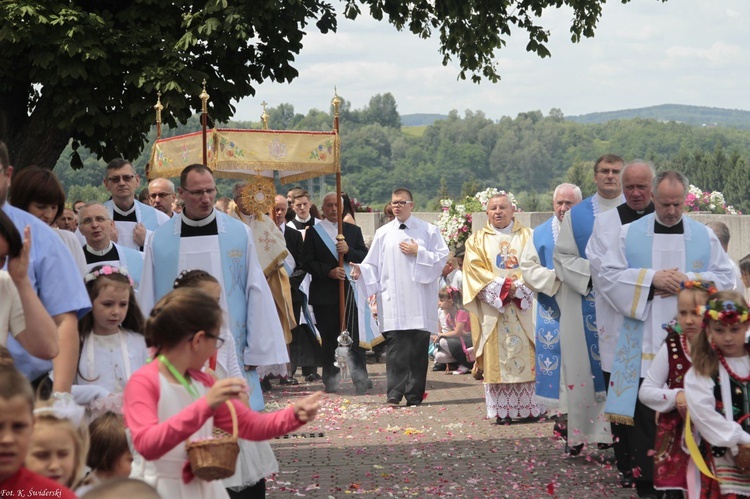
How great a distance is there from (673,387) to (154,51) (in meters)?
10.2

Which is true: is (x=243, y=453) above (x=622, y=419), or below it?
above

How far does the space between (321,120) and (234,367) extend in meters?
151

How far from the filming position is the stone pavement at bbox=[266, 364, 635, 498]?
906 centimetres

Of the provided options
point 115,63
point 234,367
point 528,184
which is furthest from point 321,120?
point 234,367

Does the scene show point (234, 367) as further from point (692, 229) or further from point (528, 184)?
point (528, 184)

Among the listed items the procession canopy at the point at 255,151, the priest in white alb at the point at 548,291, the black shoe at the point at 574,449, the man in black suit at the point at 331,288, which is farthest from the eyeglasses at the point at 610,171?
the man in black suit at the point at 331,288

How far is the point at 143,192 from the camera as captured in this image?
14.0 meters

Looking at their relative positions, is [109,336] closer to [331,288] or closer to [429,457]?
[429,457]

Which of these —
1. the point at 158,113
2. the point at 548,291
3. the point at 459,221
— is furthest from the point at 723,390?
the point at 459,221

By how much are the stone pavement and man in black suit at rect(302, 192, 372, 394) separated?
1195mm

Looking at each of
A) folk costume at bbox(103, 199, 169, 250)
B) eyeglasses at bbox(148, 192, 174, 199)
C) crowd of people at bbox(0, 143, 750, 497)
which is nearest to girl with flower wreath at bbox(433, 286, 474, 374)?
crowd of people at bbox(0, 143, 750, 497)

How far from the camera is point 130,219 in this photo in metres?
10.6

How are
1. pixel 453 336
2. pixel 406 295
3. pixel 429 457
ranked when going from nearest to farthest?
A: 1. pixel 429 457
2. pixel 406 295
3. pixel 453 336

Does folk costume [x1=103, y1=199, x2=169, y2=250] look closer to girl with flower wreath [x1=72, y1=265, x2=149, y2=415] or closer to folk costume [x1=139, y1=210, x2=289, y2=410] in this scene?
folk costume [x1=139, y1=210, x2=289, y2=410]
